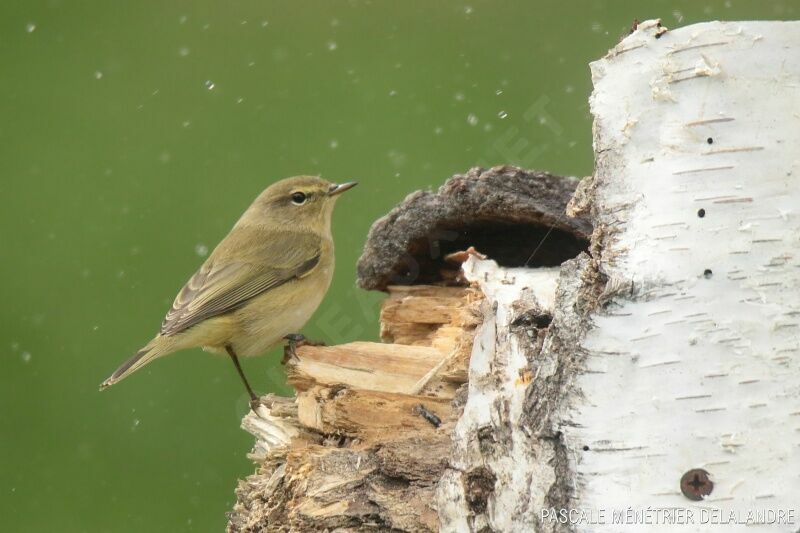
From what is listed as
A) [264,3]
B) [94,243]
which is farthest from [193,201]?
[264,3]

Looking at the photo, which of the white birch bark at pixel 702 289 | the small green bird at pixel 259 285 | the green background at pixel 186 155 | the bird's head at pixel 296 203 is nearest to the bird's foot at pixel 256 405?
the small green bird at pixel 259 285

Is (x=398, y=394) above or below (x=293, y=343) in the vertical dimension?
above

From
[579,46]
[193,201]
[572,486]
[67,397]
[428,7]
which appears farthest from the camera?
[428,7]

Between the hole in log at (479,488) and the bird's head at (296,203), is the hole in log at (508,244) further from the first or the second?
the bird's head at (296,203)

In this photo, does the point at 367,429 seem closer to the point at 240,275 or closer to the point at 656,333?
the point at 656,333

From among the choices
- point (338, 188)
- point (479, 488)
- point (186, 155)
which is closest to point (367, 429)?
point (479, 488)

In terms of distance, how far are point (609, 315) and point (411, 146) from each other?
14.9 ft

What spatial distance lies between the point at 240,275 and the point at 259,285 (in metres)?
0.13

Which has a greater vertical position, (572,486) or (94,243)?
(572,486)

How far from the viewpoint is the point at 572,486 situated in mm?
2932

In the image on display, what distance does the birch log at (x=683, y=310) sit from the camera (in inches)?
109

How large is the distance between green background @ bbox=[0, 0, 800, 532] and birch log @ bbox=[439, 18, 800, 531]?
9.98 ft

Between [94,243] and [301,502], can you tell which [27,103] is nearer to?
[94,243]

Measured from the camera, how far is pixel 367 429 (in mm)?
3941
